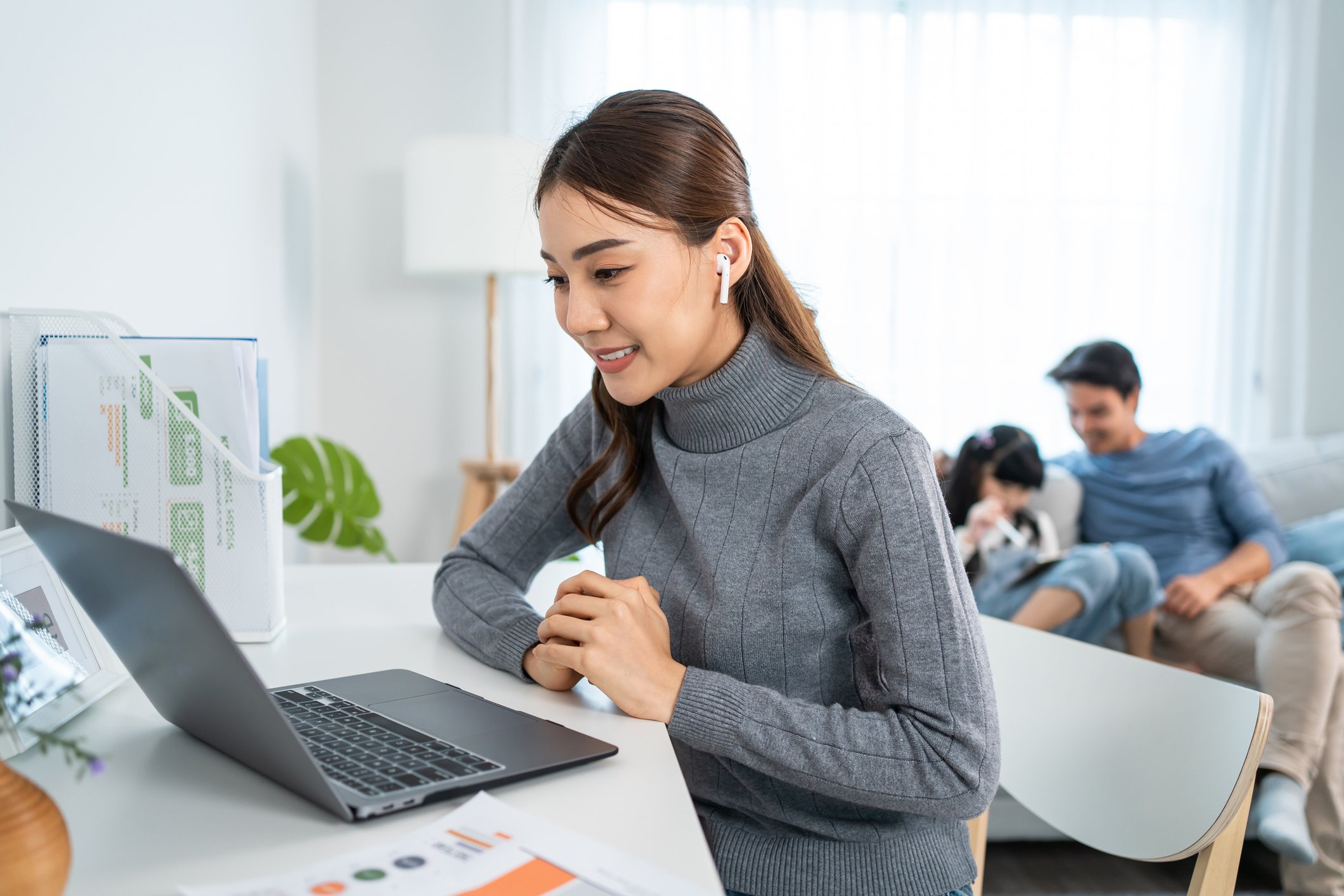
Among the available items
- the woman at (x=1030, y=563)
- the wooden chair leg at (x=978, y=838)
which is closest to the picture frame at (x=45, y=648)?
the wooden chair leg at (x=978, y=838)

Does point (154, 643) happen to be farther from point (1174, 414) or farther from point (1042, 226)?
point (1174, 414)

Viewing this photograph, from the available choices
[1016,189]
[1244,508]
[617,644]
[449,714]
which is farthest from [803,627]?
[1016,189]

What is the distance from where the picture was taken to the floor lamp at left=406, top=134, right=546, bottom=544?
96.3 inches

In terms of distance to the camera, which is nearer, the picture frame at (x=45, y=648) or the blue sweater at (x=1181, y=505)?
the picture frame at (x=45, y=648)

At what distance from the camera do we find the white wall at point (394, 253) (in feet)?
9.33

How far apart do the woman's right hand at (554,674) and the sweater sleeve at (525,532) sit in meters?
0.17

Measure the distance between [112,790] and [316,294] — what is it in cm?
245

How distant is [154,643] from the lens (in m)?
0.56

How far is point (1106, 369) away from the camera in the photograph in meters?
2.62

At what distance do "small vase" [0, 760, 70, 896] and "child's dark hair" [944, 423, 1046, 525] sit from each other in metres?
2.33

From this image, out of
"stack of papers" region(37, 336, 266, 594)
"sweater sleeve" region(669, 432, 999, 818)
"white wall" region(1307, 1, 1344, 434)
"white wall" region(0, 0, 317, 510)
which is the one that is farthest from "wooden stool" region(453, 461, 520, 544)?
"white wall" region(1307, 1, 1344, 434)

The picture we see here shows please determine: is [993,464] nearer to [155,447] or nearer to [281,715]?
[155,447]

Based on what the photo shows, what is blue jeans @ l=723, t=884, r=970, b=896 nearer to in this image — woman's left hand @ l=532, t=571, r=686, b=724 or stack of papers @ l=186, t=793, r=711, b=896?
woman's left hand @ l=532, t=571, r=686, b=724

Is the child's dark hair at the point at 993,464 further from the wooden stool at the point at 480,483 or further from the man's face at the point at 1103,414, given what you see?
the wooden stool at the point at 480,483
